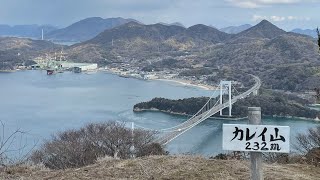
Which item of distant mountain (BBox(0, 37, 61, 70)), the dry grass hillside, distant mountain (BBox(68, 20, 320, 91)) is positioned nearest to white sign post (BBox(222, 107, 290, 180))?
the dry grass hillside

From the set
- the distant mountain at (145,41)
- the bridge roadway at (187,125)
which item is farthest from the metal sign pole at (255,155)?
the distant mountain at (145,41)

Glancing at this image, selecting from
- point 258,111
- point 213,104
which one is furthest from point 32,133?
point 258,111

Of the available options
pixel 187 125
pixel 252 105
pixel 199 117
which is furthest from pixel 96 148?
pixel 252 105

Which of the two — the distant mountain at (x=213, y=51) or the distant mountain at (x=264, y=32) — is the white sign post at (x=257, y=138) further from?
the distant mountain at (x=264, y=32)

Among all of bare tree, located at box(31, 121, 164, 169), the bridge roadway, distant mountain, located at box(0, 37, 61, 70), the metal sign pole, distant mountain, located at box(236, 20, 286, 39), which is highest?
distant mountain, located at box(236, 20, 286, 39)

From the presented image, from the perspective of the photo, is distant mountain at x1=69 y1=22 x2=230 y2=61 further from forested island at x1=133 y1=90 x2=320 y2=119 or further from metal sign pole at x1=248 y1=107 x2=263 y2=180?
metal sign pole at x1=248 y1=107 x2=263 y2=180

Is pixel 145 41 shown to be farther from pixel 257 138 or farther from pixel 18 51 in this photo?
pixel 257 138

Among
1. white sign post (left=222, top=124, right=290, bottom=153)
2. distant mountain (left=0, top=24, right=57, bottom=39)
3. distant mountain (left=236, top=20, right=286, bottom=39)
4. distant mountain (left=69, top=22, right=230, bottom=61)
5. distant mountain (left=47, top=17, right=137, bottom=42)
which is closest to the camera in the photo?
white sign post (left=222, top=124, right=290, bottom=153)
